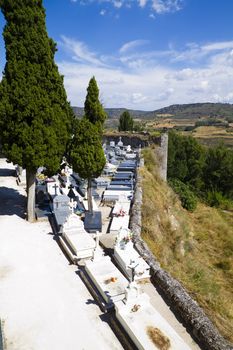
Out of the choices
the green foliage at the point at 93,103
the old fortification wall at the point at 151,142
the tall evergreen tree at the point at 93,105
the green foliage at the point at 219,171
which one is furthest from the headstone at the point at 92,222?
the green foliage at the point at 219,171

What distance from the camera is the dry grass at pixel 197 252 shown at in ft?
27.5

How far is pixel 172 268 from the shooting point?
1032 centimetres

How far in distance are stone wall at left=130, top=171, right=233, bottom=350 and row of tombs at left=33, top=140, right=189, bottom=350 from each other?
1.15 ft

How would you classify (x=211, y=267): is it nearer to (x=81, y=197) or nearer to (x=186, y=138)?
(x=81, y=197)

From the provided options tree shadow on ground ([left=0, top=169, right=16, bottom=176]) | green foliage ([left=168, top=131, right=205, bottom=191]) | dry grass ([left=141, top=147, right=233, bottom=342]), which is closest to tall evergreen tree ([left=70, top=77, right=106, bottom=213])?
dry grass ([left=141, top=147, right=233, bottom=342])

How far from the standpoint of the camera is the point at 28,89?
10312mm

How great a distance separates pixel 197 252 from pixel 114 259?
340 inches

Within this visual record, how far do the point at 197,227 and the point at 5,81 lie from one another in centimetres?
1681

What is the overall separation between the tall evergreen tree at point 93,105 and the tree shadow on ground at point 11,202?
4.87 metres

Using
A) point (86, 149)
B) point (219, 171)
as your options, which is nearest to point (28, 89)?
point (86, 149)

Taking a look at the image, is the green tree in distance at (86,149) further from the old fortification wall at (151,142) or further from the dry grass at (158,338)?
the old fortification wall at (151,142)

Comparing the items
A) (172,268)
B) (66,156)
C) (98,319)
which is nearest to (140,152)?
(66,156)

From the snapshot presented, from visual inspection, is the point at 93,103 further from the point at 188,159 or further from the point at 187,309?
the point at 188,159

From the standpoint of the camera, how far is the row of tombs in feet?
18.9
